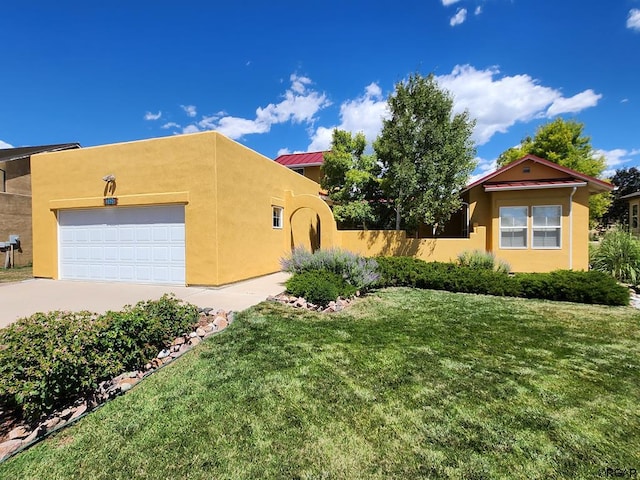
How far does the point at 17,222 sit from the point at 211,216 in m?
14.4

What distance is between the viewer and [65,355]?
10.1ft

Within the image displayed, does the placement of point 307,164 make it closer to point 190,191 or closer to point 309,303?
point 190,191

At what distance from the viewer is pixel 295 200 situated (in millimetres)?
13875

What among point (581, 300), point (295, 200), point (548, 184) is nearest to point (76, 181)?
point (295, 200)

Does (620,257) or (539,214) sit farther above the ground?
(539,214)

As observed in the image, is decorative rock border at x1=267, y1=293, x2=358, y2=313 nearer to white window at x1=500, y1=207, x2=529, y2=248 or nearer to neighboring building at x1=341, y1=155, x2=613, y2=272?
neighboring building at x1=341, y1=155, x2=613, y2=272

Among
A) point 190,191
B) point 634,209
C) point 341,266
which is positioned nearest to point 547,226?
point 341,266

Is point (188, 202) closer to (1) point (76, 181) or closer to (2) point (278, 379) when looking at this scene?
(1) point (76, 181)

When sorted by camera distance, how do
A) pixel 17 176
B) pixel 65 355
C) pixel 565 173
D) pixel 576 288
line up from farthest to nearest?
pixel 17 176
pixel 565 173
pixel 576 288
pixel 65 355

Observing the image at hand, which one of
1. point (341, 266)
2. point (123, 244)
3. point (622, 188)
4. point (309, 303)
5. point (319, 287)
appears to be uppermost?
point (622, 188)

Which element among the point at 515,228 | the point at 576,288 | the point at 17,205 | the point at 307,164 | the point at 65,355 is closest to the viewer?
the point at 65,355

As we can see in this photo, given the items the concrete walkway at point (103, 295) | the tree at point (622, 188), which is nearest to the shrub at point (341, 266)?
the concrete walkway at point (103, 295)

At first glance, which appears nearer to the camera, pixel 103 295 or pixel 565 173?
pixel 103 295

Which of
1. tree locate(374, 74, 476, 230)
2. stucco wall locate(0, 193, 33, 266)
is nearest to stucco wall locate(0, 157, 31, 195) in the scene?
stucco wall locate(0, 193, 33, 266)
